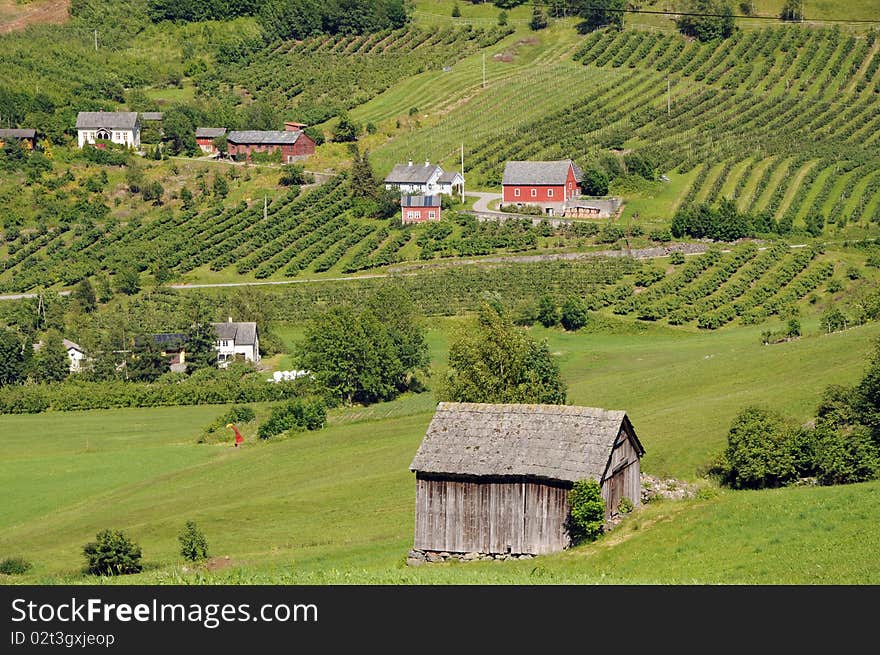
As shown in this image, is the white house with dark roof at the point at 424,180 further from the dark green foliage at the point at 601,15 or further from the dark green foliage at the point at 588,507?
the dark green foliage at the point at 588,507

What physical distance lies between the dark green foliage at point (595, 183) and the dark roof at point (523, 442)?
8754 cm

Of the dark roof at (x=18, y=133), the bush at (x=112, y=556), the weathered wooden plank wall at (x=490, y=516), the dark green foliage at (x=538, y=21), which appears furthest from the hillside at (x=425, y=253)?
the dark roof at (x=18, y=133)

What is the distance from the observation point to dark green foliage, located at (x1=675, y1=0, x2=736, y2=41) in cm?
16600

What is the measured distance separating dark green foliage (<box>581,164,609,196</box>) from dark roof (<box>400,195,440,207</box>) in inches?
528

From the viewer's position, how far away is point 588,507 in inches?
1618

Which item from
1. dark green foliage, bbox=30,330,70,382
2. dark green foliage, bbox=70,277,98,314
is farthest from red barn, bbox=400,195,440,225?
dark green foliage, bbox=30,330,70,382

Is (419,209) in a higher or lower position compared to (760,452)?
higher

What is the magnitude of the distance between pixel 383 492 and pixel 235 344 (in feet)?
148

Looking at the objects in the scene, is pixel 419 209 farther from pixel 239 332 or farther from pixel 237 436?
pixel 237 436

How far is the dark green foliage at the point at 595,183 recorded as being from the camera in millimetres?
129875

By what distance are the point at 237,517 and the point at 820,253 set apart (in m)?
69.0

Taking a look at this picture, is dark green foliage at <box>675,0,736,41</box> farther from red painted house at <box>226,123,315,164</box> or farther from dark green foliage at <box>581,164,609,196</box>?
red painted house at <box>226,123,315,164</box>

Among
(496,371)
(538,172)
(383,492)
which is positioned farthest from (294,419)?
(538,172)

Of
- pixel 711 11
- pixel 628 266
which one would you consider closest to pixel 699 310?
pixel 628 266
